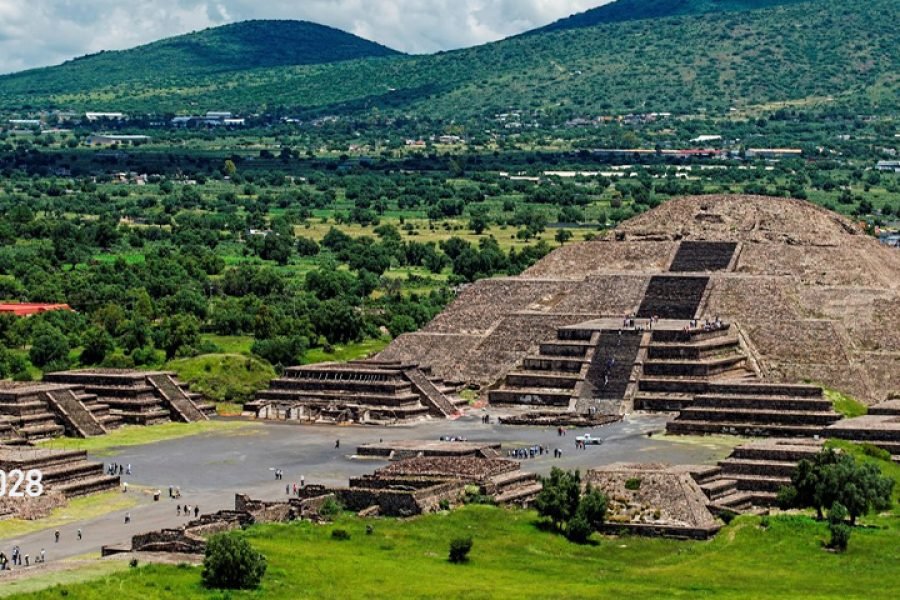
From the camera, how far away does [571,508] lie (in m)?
91.1

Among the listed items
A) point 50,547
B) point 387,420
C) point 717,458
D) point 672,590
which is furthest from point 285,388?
point 672,590

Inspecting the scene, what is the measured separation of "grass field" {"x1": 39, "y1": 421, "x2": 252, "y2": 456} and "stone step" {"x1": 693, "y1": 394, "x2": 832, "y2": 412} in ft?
81.8

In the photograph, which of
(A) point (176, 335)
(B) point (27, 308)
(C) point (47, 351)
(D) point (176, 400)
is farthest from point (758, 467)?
(B) point (27, 308)

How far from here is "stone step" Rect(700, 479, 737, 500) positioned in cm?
9581

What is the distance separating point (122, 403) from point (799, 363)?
36.9 meters

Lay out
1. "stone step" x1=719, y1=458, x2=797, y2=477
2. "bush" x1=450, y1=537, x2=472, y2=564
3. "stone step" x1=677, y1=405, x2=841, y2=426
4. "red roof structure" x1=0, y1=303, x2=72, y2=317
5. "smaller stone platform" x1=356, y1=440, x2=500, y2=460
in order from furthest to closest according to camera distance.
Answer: "red roof structure" x1=0, y1=303, x2=72, y2=317
"stone step" x1=677, y1=405, x2=841, y2=426
"smaller stone platform" x1=356, y1=440, x2=500, y2=460
"stone step" x1=719, y1=458, x2=797, y2=477
"bush" x1=450, y1=537, x2=472, y2=564

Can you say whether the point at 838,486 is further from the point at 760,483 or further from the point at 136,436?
the point at 136,436

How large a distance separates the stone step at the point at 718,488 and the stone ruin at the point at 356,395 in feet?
105

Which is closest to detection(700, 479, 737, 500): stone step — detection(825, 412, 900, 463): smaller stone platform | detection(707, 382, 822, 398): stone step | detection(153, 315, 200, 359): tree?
detection(825, 412, 900, 463): smaller stone platform

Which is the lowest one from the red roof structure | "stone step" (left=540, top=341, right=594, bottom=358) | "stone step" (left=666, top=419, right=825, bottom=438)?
"stone step" (left=666, top=419, right=825, bottom=438)

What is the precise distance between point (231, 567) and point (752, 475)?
2989 centimetres

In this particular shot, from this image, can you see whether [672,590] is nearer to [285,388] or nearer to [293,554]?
[293,554]

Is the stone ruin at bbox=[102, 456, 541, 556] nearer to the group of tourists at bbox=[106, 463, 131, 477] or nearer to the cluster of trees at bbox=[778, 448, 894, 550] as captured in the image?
the cluster of trees at bbox=[778, 448, 894, 550]

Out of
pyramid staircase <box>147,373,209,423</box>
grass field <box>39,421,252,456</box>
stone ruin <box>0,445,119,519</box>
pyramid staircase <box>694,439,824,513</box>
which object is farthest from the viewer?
pyramid staircase <box>147,373,209,423</box>
